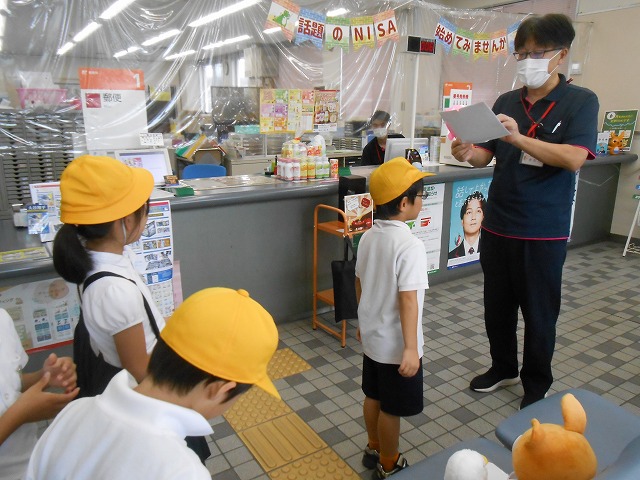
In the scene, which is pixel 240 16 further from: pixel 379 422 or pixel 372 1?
pixel 379 422

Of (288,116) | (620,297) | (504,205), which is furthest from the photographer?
(288,116)

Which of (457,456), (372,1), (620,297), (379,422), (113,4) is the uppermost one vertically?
(372,1)

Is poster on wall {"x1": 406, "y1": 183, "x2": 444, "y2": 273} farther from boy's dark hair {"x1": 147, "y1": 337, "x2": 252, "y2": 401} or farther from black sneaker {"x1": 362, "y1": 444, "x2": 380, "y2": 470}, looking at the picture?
boy's dark hair {"x1": 147, "y1": 337, "x2": 252, "y2": 401}

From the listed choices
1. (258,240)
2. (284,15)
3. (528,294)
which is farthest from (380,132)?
(528,294)

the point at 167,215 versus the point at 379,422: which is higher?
the point at 167,215

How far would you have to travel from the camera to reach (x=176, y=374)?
0.78 meters

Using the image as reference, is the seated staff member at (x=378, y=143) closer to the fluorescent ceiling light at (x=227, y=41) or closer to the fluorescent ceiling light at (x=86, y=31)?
the fluorescent ceiling light at (x=227, y=41)

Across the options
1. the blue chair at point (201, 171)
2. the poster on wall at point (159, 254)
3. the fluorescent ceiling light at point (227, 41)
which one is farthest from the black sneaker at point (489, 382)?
the fluorescent ceiling light at point (227, 41)

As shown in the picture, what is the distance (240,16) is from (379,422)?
442 centimetres

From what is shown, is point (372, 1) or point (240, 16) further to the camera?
point (372, 1)

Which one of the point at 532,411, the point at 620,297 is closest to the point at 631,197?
the point at 620,297

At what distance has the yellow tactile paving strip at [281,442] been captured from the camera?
194cm

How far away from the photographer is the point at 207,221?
290 centimetres

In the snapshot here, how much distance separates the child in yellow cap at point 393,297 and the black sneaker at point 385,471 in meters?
0.05
